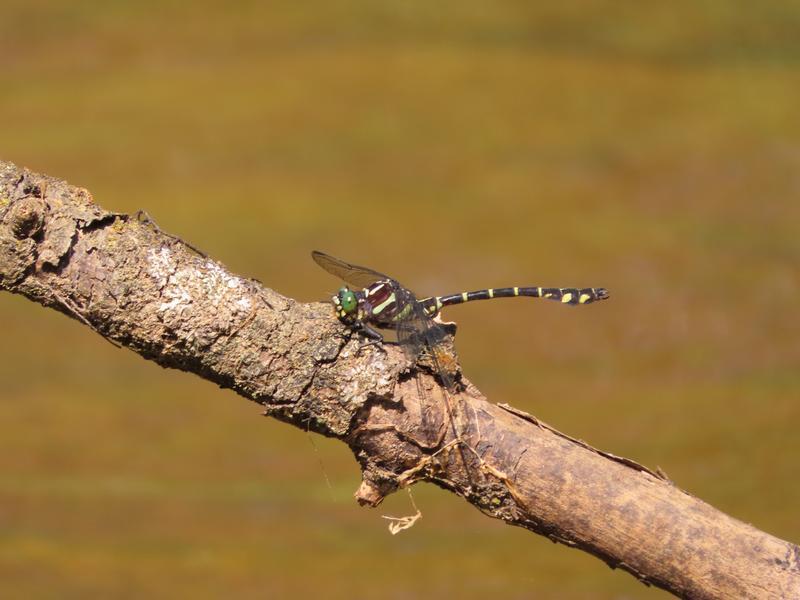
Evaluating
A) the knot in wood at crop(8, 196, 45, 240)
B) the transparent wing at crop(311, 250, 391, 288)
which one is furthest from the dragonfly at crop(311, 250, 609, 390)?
the knot in wood at crop(8, 196, 45, 240)

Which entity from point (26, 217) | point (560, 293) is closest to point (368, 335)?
point (26, 217)

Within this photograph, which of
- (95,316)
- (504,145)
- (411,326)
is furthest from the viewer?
(504,145)

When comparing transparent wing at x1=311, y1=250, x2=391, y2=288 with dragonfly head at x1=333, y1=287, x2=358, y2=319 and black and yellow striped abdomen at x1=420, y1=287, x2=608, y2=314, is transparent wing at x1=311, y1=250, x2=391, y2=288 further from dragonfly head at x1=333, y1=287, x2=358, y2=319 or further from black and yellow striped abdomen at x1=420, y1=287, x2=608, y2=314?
dragonfly head at x1=333, y1=287, x2=358, y2=319

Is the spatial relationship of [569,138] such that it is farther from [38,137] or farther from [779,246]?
[38,137]

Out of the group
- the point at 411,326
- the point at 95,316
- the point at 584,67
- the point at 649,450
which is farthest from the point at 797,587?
the point at 584,67

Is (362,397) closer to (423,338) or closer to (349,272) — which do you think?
(423,338)

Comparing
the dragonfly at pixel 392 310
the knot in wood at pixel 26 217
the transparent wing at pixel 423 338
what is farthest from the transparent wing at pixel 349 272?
the knot in wood at pixel 26 217

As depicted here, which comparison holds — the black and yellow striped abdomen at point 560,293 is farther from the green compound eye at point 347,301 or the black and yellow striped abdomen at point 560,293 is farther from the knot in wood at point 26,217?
the knot in wood at point 26,217

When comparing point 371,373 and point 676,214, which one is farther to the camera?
point 676,214

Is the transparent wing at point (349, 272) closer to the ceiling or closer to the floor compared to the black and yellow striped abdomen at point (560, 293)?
closer to the floor
